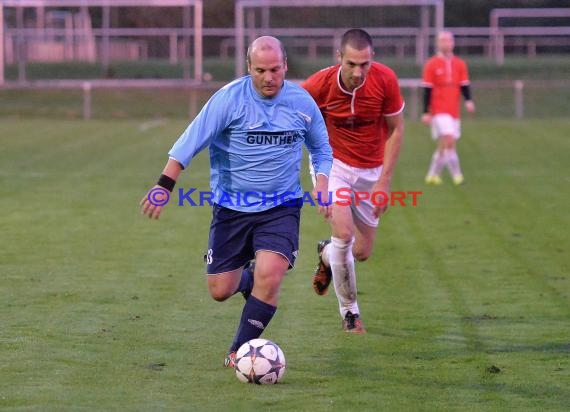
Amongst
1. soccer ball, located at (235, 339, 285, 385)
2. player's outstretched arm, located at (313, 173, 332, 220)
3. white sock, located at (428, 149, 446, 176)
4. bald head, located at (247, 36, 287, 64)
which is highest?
bald head, located at (247, 36, 287, 64)

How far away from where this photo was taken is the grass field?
641 centimetres

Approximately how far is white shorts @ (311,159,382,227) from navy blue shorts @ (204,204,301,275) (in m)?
1.38

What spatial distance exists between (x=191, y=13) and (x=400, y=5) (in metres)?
9.65

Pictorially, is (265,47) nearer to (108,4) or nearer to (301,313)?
(301,313)

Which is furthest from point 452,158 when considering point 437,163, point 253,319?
point 253,319

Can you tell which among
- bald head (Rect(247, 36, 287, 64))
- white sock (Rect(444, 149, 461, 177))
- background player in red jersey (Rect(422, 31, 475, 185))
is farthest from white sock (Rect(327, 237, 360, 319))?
white sock (Rect(444, 149, 461, 177))

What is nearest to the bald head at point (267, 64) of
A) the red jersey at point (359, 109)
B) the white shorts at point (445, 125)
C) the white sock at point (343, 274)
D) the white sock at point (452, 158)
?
the red jersey at point (359, 109)

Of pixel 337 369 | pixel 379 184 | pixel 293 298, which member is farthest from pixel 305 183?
pixel 337 369

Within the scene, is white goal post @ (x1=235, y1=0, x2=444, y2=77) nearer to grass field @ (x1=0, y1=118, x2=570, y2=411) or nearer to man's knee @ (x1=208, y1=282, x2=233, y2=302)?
grass field @ (x1=0, y1=118, x2=570, y2=411)

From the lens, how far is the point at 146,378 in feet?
21.9

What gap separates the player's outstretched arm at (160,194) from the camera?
22.1 feet

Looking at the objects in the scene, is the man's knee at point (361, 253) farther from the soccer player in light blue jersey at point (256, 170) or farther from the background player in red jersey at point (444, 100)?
the background player in red jersey at point (444, 100)

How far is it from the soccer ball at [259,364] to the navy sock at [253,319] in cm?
27

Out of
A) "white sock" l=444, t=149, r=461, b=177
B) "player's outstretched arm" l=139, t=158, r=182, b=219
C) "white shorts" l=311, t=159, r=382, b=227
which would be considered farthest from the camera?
"white sock" l=444, t=149, r=461, b=177
